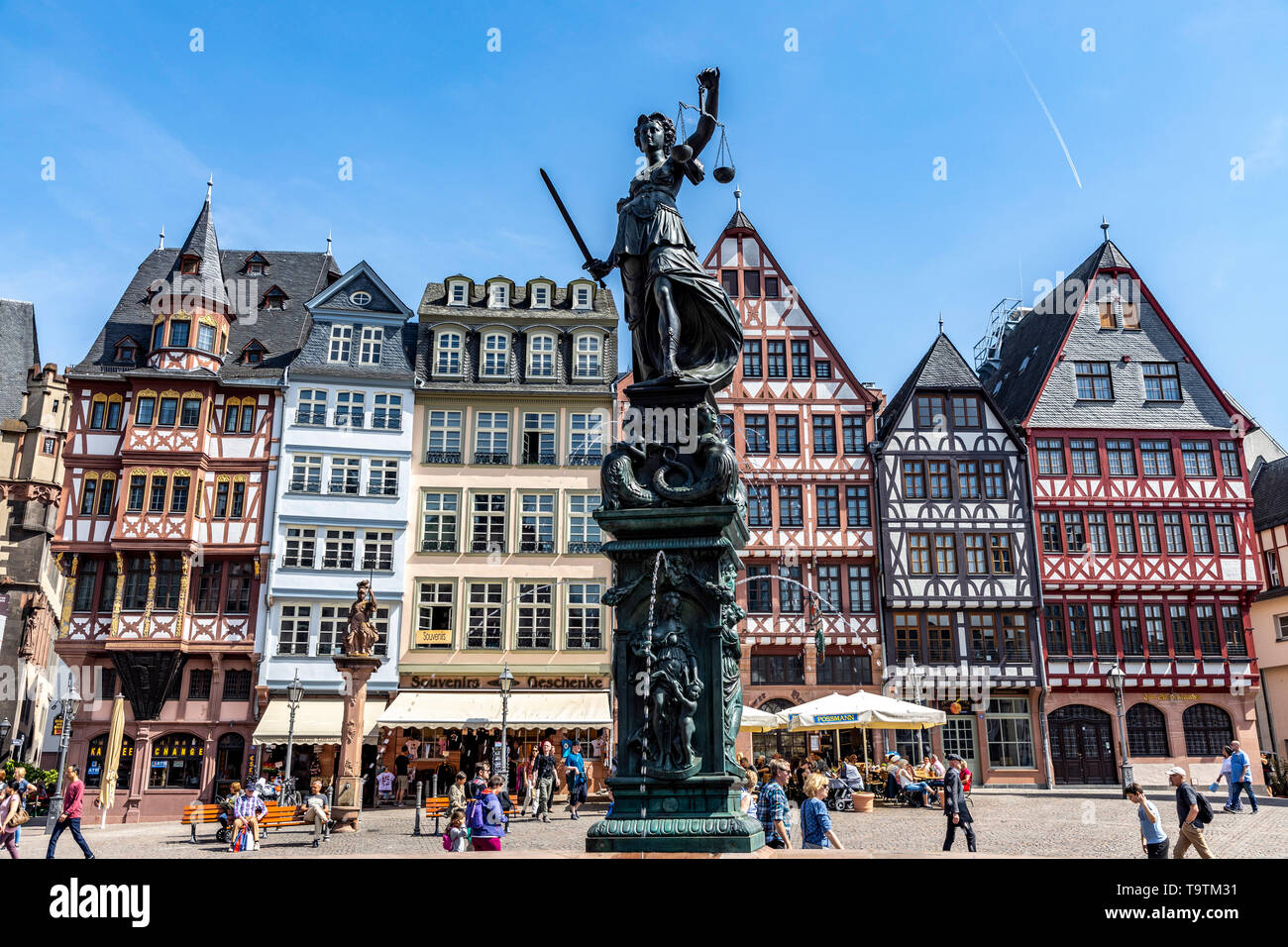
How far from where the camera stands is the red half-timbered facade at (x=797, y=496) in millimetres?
33562

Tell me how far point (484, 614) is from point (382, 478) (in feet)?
18.7

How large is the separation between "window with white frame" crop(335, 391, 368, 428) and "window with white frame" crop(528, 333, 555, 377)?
5788 millimetres

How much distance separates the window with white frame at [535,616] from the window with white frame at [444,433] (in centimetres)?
532

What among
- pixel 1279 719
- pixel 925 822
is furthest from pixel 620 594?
pixel 1279 719

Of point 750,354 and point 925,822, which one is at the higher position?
point 750,354

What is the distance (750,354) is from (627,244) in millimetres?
28545

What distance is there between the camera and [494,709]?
3084 centimetres

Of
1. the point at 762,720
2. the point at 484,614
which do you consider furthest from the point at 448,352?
the point at 762,720

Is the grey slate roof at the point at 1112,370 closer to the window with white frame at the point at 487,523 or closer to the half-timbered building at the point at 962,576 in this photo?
the half-timbered building at the point at 962,576

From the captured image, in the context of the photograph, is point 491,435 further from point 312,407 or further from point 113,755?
point 113,755

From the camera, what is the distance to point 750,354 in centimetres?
3612

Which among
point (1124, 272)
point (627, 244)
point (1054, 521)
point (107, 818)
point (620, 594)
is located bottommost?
point (107, 818)

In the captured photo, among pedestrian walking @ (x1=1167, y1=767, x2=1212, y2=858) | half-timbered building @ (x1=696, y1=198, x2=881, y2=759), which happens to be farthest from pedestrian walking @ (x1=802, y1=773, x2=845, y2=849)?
half-timbered building @ (x1=696, y1=198, x2=881, y2=759)
